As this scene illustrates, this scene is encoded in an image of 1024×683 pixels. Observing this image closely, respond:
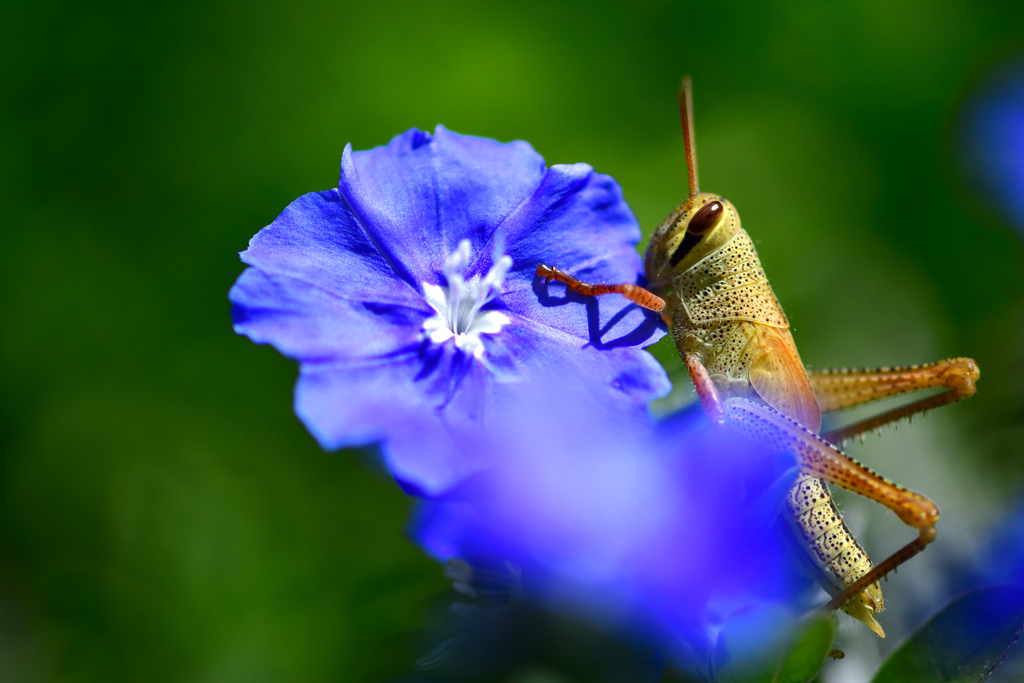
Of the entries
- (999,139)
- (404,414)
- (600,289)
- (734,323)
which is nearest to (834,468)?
(734,323)

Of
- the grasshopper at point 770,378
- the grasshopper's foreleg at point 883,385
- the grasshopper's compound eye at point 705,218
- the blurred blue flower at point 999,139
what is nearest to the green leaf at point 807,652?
the grasshopper at point 770,378

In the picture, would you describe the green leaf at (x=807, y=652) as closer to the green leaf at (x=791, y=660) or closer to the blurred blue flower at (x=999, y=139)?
the green leaf at (x=791, y=660)

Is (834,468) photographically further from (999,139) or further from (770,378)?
(999,139)

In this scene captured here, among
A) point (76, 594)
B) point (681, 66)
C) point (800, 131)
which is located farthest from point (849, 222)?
point (76, 594)

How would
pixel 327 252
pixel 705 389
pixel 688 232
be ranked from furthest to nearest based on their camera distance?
1. pixel 688 232
2. pixel 705 389
3. pixel 327 252

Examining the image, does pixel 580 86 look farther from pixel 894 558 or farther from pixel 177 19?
pixel 894 558
